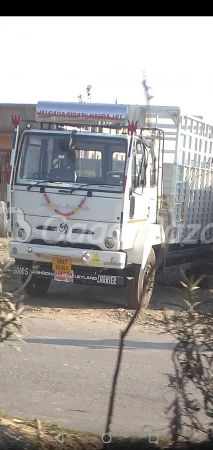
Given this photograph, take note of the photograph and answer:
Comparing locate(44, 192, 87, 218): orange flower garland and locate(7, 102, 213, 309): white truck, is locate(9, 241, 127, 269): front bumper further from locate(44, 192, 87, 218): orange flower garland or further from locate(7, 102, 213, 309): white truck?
locate(44, 192, 87, 218): orange flower garland

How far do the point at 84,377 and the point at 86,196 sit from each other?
10.7ft

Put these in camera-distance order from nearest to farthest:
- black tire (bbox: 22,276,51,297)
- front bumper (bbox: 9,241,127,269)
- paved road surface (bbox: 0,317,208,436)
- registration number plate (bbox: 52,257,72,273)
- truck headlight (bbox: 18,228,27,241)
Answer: paved road surface (bbox: 0,317,208,436), front bumper (bbox: 9,241,127,269), registration number plate (bbox: 52,257,72,273), truck headlight (bbox: 18,228,27,241), black tire (bbox: 22,276,51,297)

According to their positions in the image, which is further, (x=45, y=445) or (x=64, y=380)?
(x=64, y=380)

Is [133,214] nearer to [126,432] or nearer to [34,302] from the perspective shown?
[34,302]

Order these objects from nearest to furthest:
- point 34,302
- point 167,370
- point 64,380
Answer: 1. point 64,380
2. point 167,370
3. point 34,302

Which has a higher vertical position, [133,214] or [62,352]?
[133,214]

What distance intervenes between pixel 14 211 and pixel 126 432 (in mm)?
5232

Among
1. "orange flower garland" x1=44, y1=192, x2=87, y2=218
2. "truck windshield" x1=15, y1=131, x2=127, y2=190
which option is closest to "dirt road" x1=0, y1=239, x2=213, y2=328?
"orange flower garland" x1=44, y1=192, x2=87, y2=218

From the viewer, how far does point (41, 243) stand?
9.48 m

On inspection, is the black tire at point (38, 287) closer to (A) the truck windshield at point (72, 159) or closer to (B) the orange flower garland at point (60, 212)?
(B) the orange flower garland at point (60, 212)

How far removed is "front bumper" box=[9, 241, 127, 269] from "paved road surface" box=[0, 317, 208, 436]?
0.89m

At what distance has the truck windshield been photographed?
9242 millimetres

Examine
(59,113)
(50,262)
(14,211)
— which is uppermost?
(59,113)

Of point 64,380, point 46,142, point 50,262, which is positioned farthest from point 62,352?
point 46,142
